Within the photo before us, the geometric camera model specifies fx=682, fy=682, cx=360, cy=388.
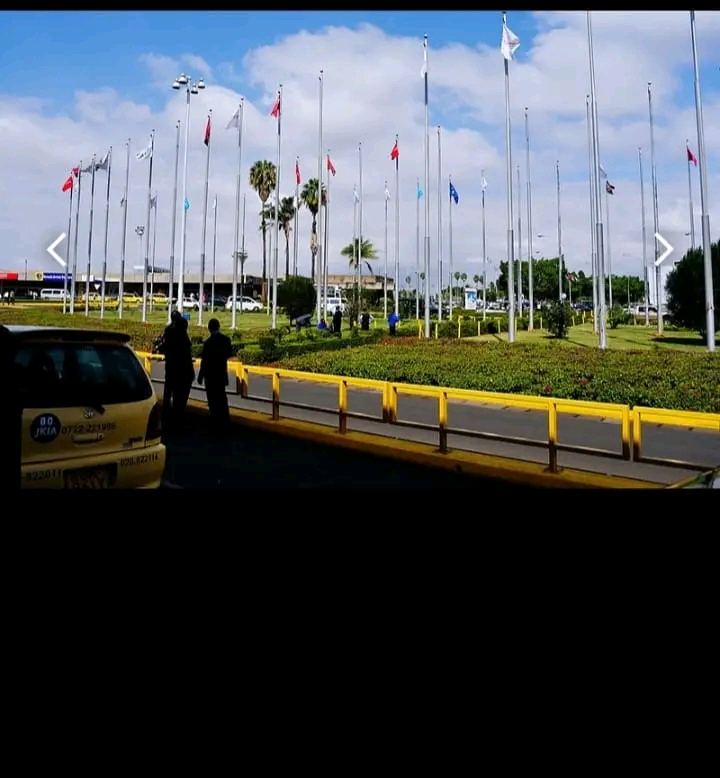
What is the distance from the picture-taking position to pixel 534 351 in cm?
854

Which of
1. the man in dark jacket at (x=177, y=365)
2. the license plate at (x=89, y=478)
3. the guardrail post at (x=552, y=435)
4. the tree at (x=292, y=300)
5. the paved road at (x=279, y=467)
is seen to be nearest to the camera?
the license plate at (x=89, y=478)

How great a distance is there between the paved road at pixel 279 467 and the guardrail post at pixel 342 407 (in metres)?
0.35

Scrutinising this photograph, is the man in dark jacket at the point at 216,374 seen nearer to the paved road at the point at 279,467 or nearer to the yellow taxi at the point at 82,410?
the paved road at the point at 279,467

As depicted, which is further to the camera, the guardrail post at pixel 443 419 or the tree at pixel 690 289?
the tree at pixel 690 289

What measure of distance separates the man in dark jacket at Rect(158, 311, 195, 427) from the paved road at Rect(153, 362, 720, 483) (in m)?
0.12

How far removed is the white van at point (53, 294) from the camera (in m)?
4.32

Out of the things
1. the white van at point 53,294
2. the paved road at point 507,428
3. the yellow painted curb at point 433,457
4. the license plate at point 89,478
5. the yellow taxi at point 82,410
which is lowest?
the yellow painted curb at point 433,457

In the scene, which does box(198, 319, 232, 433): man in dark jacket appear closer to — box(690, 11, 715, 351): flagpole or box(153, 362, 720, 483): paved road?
box(153, 362, 720, 483): paved road

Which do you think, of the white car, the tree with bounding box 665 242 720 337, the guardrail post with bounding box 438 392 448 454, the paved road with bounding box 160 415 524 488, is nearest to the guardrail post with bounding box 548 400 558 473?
the paved road with bounding box 160 415 524 488

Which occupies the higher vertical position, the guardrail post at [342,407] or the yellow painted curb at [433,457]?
the guardrail post at [342,407]

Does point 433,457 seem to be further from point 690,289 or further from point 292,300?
point 292,300

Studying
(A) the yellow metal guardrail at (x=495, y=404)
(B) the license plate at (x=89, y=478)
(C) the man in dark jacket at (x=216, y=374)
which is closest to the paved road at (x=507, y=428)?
(A) the yellow metal guardrail at (x=495, y=404)

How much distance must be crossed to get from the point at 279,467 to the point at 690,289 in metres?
7.43

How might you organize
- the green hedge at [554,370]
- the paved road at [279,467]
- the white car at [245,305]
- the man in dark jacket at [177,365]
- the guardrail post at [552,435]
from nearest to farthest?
the paved road at [279,467], the man in dark jacket at [177,365], the guardrail post at [552,435], the green hedge at [554,370], the white car at [245,305]
